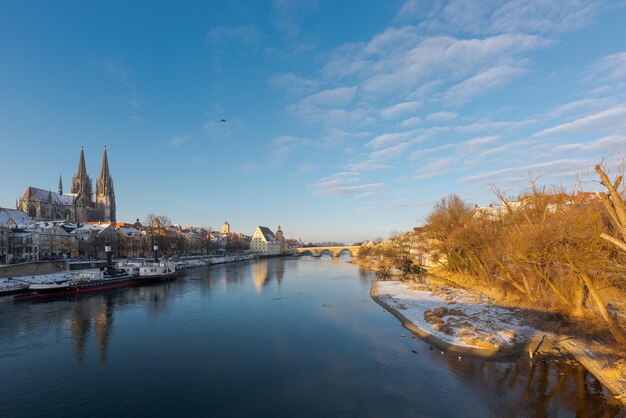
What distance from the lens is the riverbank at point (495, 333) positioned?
680 inches

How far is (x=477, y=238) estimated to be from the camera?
39.3 m

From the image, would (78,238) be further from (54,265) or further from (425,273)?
(425,273)

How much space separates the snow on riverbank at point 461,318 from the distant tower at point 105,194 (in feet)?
429

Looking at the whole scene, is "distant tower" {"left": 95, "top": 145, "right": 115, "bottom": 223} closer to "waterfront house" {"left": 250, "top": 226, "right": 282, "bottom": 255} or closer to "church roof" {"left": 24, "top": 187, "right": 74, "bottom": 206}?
"church roof" {"left": 24, "top": 187, "right": 74, "bottom": 206}

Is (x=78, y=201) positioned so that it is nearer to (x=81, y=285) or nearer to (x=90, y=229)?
(x=90, y=229)

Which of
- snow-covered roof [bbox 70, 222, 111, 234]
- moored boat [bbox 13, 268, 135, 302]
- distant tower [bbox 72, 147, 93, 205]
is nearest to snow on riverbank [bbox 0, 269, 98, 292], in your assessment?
moored boat [bbox 13, 268, 135, 302]

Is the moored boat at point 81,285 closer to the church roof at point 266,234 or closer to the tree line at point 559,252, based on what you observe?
the tree line at point 559,252

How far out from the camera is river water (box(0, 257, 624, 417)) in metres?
14.3

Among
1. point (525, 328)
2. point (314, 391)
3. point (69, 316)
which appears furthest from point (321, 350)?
point (69, 316)

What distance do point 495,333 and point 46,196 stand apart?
13592cm

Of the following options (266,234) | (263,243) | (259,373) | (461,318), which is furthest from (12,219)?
(266,234)

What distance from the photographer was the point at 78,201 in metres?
124

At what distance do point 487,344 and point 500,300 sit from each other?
14.4 metres

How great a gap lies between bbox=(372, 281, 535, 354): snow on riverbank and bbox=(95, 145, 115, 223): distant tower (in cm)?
13070
